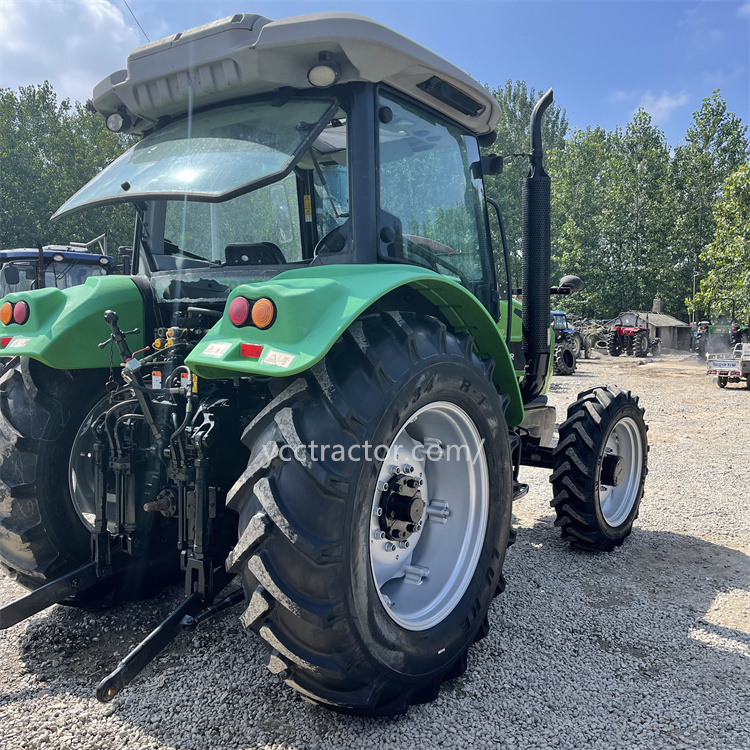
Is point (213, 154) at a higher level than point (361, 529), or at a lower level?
higher

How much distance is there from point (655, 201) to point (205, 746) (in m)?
34.8

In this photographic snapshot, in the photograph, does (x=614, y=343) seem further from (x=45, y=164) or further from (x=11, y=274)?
(x=45, y=164)

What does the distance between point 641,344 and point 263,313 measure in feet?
84.8

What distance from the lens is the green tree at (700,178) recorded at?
32.6m

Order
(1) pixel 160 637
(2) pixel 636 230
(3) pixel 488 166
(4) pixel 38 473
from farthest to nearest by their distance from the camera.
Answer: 1. (2) pixel 636 230
2. (3) pixel 488 166
3. (4) pixel 38 473
4. (1) pixel 160 637

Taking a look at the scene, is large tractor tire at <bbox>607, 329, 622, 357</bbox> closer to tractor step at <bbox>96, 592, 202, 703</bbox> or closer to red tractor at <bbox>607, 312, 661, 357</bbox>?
red tractor at <bbox>607, 312, 661, 357</bbox>

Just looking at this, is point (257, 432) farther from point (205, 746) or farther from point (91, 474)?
point (91, 474)

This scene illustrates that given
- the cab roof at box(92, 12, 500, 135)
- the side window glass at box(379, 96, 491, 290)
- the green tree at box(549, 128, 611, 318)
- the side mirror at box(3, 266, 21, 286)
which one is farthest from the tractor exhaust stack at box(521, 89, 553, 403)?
the green tree at box(549, 128, 611, 318)

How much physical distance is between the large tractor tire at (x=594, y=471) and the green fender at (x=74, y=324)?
8.27 ft

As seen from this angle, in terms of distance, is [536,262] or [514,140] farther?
[514,140]

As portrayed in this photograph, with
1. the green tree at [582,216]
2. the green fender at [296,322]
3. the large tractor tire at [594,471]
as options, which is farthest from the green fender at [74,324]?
the green tree at [582,216]

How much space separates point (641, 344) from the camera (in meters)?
25.1

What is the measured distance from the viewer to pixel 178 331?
2.38m

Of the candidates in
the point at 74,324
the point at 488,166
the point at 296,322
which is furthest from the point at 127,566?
the point at 488,166
